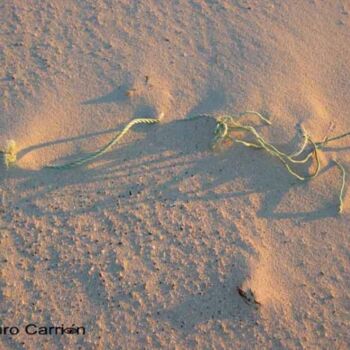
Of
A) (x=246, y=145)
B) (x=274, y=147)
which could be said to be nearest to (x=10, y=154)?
(x=246, y=145)

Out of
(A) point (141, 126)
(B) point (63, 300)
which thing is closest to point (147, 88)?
(A) point (141, 126)

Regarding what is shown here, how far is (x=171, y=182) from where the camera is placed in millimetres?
1797

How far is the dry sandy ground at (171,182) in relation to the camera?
167 centimetres

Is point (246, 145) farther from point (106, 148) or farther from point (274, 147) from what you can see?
point (106, 148)

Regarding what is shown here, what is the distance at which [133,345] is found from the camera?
5.39 ft

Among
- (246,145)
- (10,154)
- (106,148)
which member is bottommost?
(10,154)

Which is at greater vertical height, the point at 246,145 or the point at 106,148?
the point at 246,145

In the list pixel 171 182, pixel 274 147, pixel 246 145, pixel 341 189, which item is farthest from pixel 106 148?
pixel 341 189

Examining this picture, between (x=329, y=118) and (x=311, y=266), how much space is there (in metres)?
0.55

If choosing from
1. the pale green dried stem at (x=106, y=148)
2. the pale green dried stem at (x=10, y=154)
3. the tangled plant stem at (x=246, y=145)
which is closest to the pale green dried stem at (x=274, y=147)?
the tangled plant stem at (x=246, y=145)

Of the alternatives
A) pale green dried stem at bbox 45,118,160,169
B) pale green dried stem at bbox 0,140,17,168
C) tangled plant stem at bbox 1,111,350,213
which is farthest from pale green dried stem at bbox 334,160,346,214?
pale green dried stem at bbox 0,140,17,168

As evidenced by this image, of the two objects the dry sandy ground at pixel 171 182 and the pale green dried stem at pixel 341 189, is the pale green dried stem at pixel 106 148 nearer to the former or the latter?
the dry sandy ground at pixel 171 182

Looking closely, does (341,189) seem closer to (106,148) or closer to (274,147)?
(274,147)

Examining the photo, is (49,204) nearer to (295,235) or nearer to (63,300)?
(63,300)
